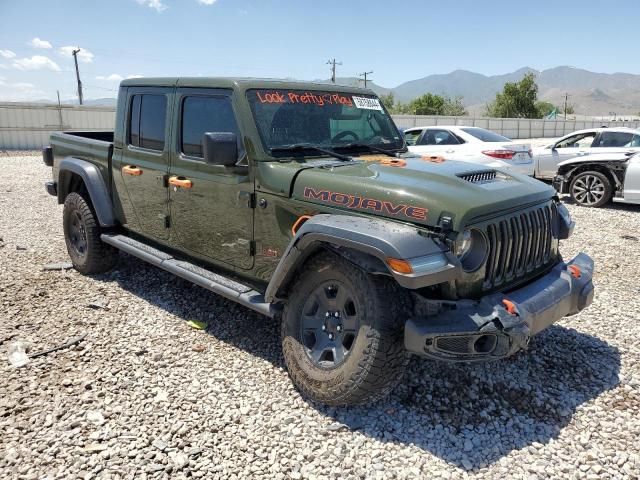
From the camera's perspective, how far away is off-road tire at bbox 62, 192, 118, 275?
17.2ft

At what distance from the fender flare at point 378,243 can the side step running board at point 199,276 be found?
0.50 m

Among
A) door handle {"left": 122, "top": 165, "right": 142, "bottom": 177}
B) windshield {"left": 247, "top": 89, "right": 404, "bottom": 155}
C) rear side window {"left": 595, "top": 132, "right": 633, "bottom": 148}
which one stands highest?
windshield {"left": 247, "top": 89, "right": 404, "bottom": 155}

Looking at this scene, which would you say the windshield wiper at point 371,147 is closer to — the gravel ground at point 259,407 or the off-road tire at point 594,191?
the gravel ground at point 259,407

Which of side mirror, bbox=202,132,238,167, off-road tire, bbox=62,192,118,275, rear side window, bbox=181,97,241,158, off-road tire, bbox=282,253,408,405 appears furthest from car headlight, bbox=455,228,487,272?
off-road tire, bbox=62,192,118,275

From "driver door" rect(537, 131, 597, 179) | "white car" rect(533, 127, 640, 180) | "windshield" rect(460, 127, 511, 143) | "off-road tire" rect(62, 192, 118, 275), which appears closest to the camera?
"off-road tire" rect(62, 192, 118, 275)

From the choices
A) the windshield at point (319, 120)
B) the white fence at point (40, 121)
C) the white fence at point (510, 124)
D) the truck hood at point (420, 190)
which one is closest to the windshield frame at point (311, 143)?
the windshield at point (319, 120)

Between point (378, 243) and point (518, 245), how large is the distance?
1.04 meters

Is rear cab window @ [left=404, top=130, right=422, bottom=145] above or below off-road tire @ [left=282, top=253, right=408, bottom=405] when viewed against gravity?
above

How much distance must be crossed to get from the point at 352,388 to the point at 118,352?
1928mm

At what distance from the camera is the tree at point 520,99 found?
2125 inches

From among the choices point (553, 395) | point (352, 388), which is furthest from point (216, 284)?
point (553, 395)

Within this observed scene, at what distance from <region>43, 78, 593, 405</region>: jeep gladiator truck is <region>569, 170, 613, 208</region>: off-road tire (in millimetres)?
6720

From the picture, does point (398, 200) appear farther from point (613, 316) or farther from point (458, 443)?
point (613, 316)

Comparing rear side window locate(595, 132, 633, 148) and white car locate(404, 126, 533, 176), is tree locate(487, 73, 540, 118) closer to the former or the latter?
rear side window locate(595, 132, 633, 148)
